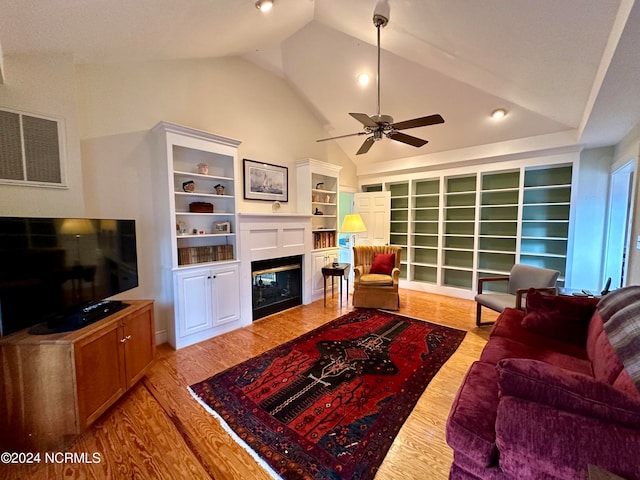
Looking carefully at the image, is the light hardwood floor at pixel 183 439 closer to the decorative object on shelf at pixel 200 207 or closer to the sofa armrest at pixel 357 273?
the decorative object on shelf at pixel 200 207

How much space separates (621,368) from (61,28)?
416cm

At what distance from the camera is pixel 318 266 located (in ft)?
15.7

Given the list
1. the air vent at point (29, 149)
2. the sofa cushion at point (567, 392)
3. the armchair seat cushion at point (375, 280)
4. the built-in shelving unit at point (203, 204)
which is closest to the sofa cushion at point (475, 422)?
the sofa cushion at point (567, 392)

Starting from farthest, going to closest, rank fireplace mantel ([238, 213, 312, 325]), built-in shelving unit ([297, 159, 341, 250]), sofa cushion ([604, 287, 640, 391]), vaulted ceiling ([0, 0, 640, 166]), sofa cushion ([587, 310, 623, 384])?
built-in shelving unit ([297, 159, 341, 250])
fireplace mantel ([238, 213, 312, 325])
vaulted ceiling ([0, 0, 640, 166])
sofa cushion ([587, 310, 623, 384])
sofa cushion ([604, 287, 640, 391])

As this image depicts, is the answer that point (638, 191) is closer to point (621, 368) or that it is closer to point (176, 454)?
point (621, 368)

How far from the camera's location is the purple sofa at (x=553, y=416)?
0.93m

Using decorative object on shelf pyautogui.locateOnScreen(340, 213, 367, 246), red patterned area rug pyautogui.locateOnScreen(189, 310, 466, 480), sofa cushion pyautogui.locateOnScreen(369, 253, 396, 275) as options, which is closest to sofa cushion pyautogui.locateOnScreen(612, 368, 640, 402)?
red patterned area rug pyautogui.locateOnScreen(189, 310, 466, 480)

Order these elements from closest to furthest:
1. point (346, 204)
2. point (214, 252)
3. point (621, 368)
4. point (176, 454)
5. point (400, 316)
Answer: point (621, 368) < point (176, 454) < point (214, 252) < point (400, 316) < point (346, 204)

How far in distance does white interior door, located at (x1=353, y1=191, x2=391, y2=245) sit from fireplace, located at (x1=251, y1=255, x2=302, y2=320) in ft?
6.08

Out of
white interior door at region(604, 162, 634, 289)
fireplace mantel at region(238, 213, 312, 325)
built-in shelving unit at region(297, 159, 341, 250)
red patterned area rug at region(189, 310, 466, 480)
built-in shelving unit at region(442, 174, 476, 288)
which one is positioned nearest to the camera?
red patterned area rug at region(189, 310, 466, 480)

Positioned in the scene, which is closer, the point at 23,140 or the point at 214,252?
the point at 23,140


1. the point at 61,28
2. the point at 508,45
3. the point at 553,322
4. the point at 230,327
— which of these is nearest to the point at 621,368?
the point at 553,322

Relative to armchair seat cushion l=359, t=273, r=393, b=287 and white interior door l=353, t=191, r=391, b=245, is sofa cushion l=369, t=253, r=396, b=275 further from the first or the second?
white interior door l=353, t=191, r=391, b=245

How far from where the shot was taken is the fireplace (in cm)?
390
